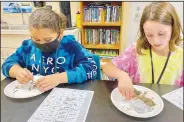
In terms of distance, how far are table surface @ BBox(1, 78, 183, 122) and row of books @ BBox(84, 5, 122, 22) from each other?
43cm

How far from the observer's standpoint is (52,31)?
31.0 inches

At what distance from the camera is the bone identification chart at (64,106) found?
0.56 m

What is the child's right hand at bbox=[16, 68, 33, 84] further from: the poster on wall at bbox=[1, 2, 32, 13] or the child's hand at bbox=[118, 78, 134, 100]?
the poster on wall at bbox=[1, 2, 32, 13]

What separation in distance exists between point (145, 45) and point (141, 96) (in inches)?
12.8

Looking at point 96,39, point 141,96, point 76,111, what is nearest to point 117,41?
point 96,39

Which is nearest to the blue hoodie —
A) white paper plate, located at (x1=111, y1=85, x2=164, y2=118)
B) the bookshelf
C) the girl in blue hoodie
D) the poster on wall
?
the girl in blue hoodie

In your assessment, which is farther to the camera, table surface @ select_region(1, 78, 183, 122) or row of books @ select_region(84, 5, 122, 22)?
row of books @ select_region(84, 5, 122, 22)

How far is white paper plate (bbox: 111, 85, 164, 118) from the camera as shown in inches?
22.3

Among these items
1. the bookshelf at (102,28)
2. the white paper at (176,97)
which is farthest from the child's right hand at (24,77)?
the white paper at (176,97)

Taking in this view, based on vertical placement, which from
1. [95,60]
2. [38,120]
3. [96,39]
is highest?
[96,39]

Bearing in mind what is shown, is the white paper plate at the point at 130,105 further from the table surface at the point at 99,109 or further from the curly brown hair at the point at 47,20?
the curly brown hair at the point at 47,20

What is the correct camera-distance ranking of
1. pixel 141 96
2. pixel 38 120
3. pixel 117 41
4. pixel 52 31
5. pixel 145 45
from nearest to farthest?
pixel 38 120, pixel 141 96, pixel 52 31, pixel 145 45, pixel 117 41

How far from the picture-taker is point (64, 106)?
0.62 meters

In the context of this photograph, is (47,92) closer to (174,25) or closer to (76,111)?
(76,111)
